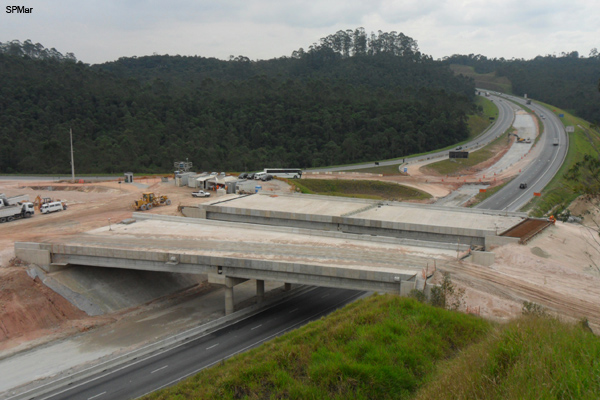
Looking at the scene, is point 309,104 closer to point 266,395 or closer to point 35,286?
point 35,286

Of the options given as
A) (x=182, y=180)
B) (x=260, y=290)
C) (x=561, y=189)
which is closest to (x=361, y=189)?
(x=182, y=180)

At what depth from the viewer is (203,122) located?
349 ft

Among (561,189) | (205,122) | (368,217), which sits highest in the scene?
(205,122)

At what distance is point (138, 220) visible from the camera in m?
45.1

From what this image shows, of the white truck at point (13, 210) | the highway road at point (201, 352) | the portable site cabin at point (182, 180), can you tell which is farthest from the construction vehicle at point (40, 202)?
the highway road at point (201, 352)

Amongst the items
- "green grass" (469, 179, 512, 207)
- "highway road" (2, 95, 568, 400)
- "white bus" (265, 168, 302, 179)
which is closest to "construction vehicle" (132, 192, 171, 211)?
"white bus" (265, 168, 302, 179)

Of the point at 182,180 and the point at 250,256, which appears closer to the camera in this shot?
the point at 250,256

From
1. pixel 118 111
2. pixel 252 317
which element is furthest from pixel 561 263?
pixel 118 111

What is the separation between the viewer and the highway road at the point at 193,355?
22656mm

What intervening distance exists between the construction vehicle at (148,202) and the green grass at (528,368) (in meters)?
45.7

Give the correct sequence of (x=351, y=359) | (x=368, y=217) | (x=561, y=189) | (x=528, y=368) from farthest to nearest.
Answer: (x=561, y=189) → (x=368, y=217) → (x=351, y=359) → (x=528, y=368)

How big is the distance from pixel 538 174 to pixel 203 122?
68199 millimetres

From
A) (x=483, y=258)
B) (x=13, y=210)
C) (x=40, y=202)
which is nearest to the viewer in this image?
(x=483, y=258)

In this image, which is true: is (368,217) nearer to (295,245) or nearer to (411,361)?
(295,245)
